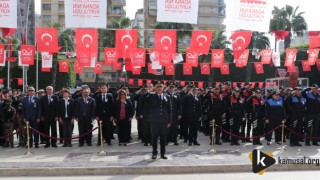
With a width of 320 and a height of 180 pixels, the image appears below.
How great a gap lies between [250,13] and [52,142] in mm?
7802

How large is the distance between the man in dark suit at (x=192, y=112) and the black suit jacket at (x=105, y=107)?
7.59 feet

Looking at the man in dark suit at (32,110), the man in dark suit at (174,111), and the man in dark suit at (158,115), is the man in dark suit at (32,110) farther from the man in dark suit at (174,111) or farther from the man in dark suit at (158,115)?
the man in dark suit at (174,111)

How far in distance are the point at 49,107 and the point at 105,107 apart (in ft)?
5.71

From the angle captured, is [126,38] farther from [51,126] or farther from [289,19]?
[289,19]

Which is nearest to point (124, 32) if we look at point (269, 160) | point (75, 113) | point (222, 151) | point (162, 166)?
point (75, 113)

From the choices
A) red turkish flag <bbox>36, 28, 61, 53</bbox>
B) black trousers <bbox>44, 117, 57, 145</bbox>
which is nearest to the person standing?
black trousers <bbox>44, 117, 57, 145</bbox>

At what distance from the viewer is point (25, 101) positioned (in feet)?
39.2

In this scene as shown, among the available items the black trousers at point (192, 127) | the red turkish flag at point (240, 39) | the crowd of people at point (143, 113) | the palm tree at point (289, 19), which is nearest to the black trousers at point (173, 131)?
the crowd of people at point (143, 113)

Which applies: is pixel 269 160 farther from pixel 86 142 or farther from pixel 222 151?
pixel 86 142

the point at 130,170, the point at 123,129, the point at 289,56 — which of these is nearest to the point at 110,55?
the point at 289,56

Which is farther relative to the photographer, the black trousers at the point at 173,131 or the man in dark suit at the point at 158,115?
the black trousers at the point at 173,131

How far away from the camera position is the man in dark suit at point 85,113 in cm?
1231

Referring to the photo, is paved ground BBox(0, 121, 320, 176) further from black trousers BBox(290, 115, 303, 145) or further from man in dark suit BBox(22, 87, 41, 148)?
man in dark suit BBox(22, 87, 41, 148)

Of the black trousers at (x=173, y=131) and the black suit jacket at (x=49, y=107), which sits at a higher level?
the black suit jacket at (x=49, y=107)
